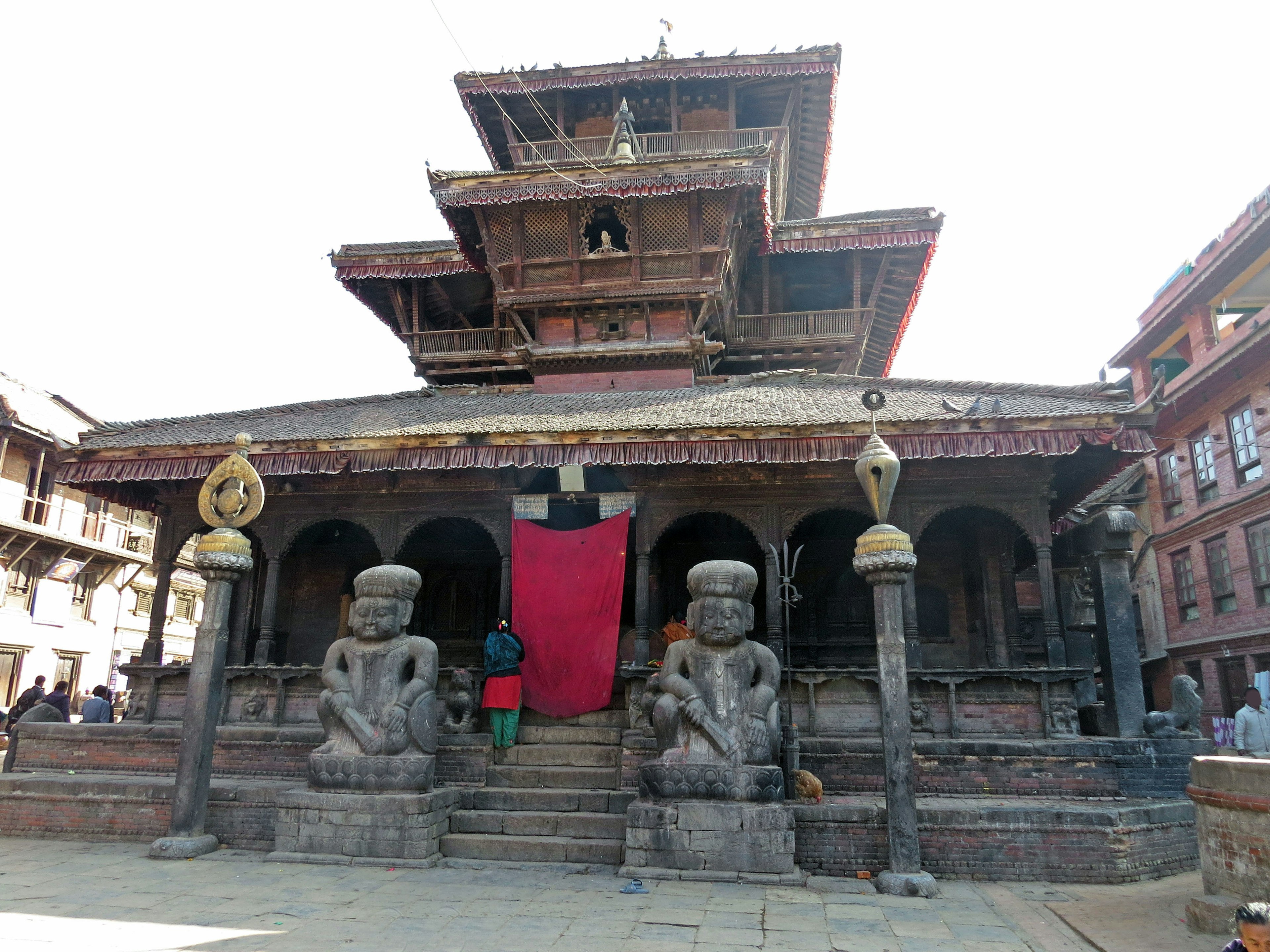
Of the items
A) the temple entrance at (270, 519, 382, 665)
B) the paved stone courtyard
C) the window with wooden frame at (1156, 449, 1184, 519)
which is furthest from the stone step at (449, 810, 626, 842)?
the window with wooden frame at (1156, 449, 1184, 519)

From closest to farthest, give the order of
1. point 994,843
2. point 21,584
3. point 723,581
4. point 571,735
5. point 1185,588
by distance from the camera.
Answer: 1. point 994,843
2. point 723,581
3. point 571,735
4. point 1185,588
5. point 21,584

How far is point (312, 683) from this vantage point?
1140cm

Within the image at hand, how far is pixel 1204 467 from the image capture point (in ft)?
79.7

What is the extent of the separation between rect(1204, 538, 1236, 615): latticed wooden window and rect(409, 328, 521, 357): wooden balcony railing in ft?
66.7

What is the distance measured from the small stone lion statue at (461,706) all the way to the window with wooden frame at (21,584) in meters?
23.2

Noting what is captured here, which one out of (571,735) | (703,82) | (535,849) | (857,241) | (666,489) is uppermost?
(703,82)

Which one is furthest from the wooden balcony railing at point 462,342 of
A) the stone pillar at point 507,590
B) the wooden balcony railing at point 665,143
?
the stone pillar at point 507,590

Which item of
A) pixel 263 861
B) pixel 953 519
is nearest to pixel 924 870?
pixel 263 861

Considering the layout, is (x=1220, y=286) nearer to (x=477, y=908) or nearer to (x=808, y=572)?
(x=808, y=572)

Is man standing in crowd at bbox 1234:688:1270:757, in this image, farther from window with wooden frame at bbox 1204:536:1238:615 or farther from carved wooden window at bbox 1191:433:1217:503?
carved wooden window at bbox 1191:433:1217:503

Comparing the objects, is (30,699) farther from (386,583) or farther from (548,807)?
(548,807)

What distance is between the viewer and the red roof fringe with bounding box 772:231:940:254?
16734mm

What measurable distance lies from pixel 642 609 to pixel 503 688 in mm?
2403

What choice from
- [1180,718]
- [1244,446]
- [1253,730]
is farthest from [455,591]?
[1244,446]
